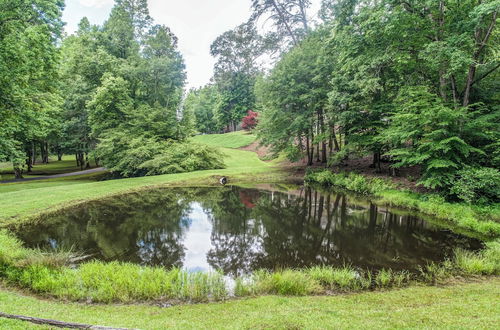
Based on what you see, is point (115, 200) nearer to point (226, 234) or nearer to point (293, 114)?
point (226, 234)

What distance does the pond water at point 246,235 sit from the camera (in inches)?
300

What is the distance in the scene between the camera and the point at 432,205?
11.4m

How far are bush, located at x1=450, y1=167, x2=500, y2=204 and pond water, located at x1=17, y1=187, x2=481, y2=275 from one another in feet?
6.96

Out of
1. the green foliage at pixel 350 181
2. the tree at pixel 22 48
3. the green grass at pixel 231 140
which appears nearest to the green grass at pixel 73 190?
the tree at pixel 22 48

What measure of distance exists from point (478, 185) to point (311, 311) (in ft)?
33.3

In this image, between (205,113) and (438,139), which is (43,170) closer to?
(205,113)

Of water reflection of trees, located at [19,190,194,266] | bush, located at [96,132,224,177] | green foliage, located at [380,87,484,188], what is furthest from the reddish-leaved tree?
green foliage, located at [380,87,484,188]

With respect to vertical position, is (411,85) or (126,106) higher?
(126,106)

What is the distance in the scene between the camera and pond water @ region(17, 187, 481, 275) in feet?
25.0

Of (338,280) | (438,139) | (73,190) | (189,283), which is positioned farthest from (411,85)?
(73,190)

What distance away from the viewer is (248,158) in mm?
33531

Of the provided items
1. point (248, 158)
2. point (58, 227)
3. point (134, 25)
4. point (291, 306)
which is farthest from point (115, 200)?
point (134, 25)

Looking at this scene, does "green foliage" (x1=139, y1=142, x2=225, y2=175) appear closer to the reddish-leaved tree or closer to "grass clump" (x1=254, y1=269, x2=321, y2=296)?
"grass clump" (x1=254, y1=269, x2=321, y2=296)

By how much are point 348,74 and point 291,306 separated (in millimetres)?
15369
